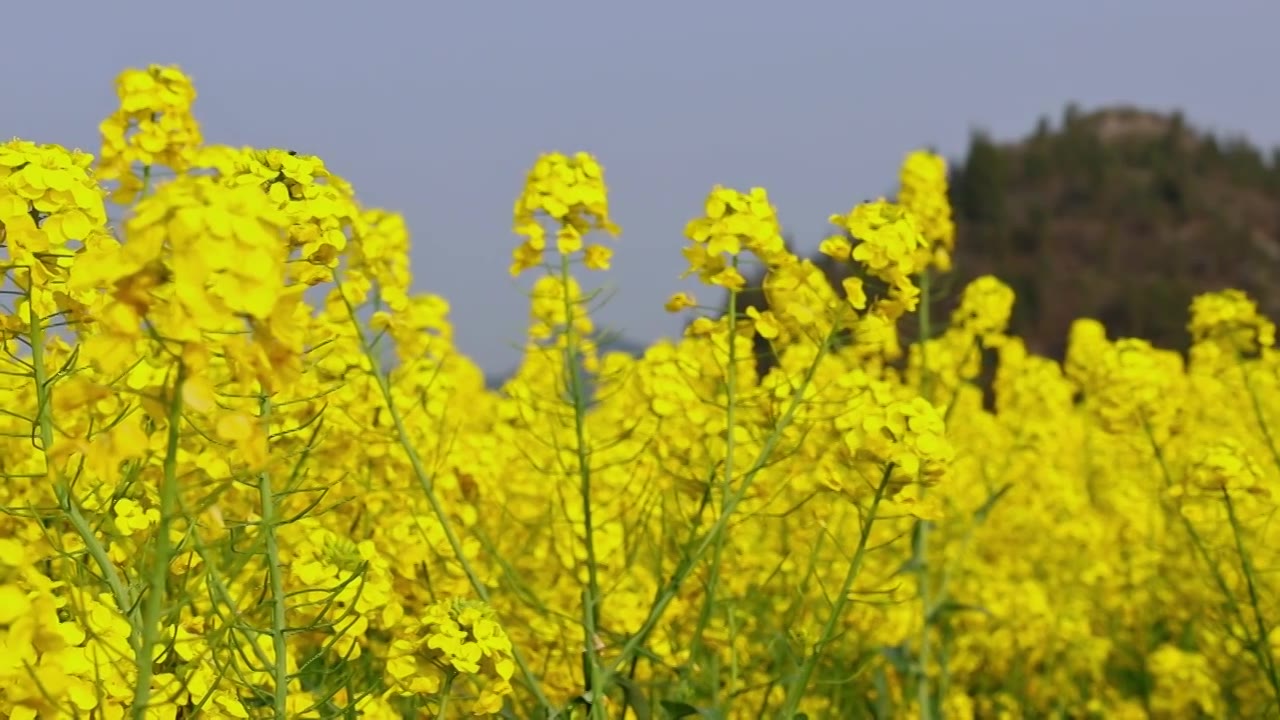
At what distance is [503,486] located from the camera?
487cm

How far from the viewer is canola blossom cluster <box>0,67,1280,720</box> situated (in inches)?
57.1

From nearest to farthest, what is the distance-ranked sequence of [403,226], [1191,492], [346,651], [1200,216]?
[346,651] < [1191,492] < [403,226] < [1200,216]

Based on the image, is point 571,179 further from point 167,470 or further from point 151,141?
point 167,470

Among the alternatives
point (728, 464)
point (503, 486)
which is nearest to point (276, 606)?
point (728, 464)

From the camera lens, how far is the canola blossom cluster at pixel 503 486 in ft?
4.76

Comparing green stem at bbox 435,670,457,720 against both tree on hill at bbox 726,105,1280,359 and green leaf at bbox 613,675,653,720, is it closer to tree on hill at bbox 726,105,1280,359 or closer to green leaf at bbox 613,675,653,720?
green leaf at bbox 613,675,653,720

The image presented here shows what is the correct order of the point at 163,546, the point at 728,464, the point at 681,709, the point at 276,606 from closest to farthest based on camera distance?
1. the point at 163,546
2. the point at 276,606
3. the point at 681,709
4. the point at 728,464

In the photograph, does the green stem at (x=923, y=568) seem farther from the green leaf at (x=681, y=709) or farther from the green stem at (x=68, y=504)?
the green stem at (x=68, y=504)

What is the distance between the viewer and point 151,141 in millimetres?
2645

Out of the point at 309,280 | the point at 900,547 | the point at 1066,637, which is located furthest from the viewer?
the point at 900,547

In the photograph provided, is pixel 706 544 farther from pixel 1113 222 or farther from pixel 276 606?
pixel 1113 222

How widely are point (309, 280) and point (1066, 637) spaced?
166 inches

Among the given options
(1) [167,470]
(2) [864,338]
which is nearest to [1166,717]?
(2) [864,338]

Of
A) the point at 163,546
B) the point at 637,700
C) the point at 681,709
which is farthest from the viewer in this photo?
the point at 637,700
